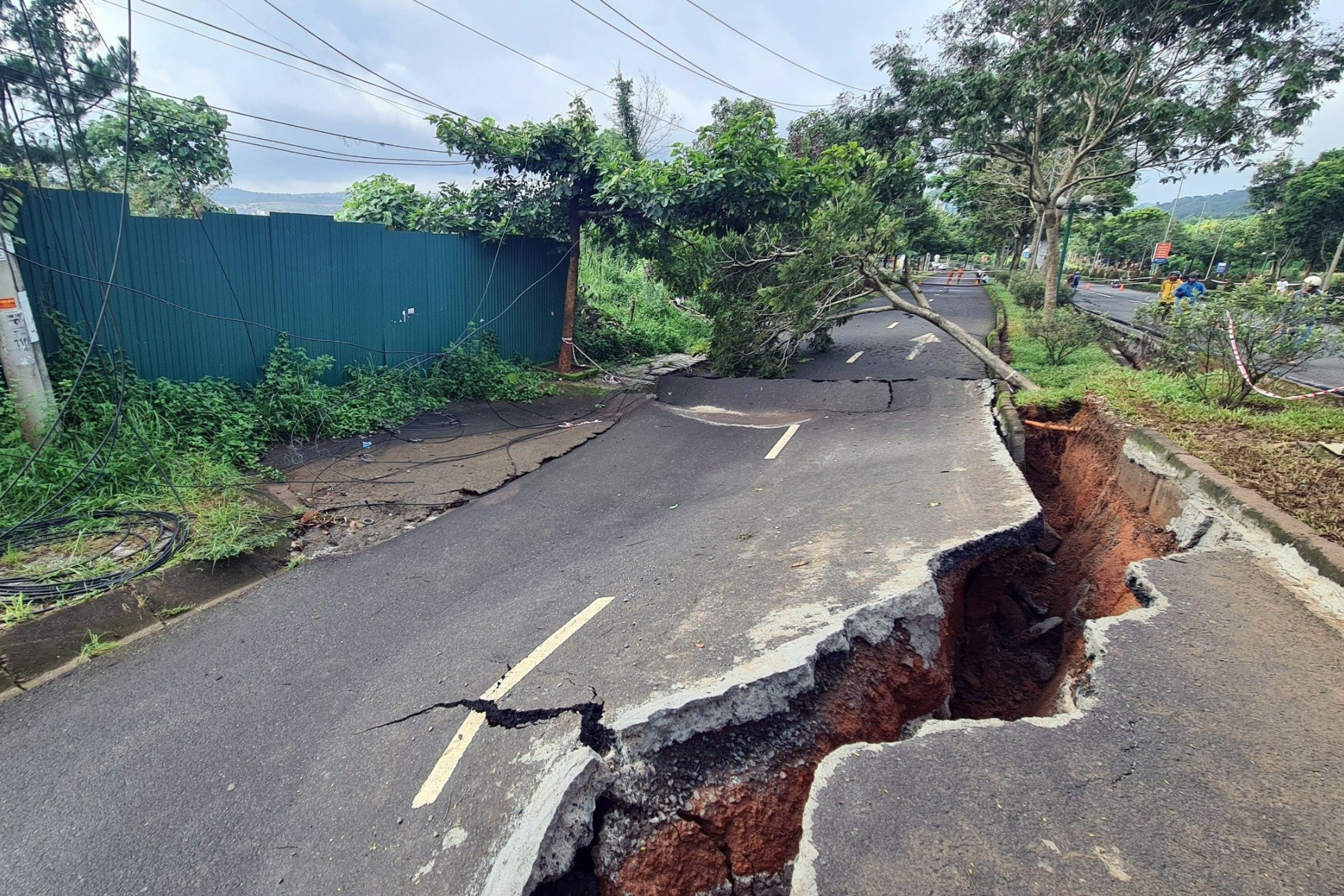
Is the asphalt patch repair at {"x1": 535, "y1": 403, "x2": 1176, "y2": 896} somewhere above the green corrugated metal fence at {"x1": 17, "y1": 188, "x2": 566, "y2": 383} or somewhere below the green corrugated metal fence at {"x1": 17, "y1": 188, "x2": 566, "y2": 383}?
below

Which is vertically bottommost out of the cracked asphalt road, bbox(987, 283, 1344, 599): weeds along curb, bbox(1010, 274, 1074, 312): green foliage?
the cracked asphalt road

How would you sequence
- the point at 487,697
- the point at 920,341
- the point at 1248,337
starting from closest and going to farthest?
the point at 487,697
the point at 1248,337
the point at 920,341

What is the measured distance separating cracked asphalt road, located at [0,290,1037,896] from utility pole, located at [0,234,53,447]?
2719 mm

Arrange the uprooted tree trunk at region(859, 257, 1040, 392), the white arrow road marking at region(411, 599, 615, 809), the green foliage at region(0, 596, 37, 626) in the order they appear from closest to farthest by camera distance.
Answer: the white arrow road marking at region(411, 599, 615, 809) < the green foliage at region(0, 596, 37, 626) < the uprooted tree trunk at region(859, 257, 1040, 392)

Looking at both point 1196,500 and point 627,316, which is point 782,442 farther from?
point 627,316

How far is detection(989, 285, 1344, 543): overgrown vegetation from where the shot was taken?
14.9ft

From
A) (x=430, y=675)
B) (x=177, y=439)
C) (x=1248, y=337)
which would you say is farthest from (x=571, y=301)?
(x=1248, y=337)

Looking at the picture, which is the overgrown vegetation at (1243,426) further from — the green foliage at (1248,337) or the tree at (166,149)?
the tree at (166,149)

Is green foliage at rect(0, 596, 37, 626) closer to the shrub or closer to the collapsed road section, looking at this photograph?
the collapsed road section

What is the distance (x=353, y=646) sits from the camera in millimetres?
4109

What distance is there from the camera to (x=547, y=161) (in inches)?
418

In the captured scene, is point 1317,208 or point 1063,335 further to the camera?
point 1317,208

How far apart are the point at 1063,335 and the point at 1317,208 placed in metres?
34.1

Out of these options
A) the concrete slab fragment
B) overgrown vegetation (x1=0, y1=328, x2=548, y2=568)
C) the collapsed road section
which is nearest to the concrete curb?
the concrete slab fragment
